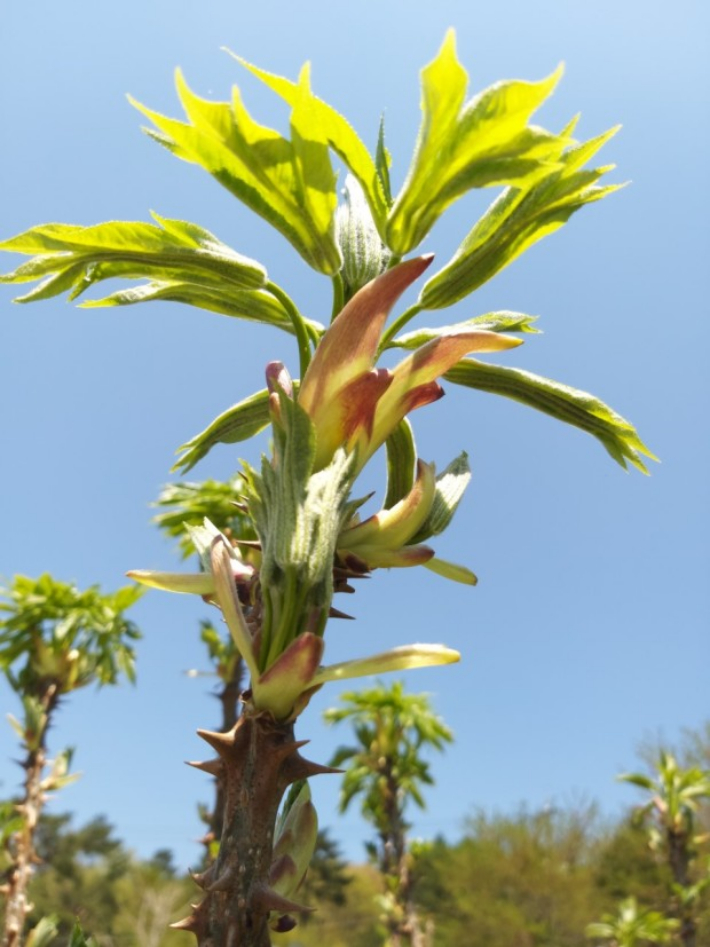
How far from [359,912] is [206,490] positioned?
34674mm

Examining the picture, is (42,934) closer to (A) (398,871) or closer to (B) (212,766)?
(B) (212,766)

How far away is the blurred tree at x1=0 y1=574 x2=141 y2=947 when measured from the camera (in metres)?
6.53

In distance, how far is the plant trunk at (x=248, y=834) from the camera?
0.92 m

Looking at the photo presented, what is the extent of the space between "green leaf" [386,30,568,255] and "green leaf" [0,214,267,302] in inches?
13.6

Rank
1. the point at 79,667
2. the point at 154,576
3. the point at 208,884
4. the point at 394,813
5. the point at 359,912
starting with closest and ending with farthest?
the point at 208,884, the point at 154,576, the point at 79,667, the point at 394,813, the point at 359,912

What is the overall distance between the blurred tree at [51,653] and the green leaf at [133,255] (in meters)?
6.16

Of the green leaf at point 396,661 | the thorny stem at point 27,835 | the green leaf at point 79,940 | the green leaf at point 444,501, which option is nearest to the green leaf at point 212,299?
the green leaf at point 444,501

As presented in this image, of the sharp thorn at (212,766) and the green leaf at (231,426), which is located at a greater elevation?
the green leaf at (231,426)

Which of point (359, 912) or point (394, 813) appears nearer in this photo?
point (394, 813)

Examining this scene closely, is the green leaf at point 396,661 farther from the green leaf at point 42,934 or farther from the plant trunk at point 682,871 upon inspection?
the plant trunk at point 682,871

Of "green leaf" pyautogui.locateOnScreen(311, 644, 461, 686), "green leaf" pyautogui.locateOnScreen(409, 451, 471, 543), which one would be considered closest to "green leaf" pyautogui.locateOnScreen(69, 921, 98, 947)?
"green leaf" pyautogui.locateOnScreen(311, 644, 461, 686)

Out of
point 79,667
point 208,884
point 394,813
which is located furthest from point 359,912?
point 208,884

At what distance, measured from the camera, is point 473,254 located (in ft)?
4.66

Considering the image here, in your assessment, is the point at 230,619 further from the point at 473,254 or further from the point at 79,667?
the point at 79,667
